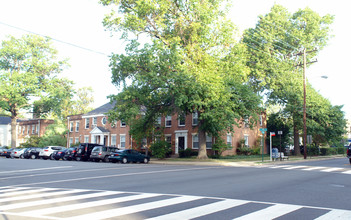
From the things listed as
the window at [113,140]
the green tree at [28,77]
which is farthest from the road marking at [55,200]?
the green tree at [28,77]

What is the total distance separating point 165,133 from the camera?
4322 centimetres

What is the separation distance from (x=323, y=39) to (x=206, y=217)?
43.1 metres

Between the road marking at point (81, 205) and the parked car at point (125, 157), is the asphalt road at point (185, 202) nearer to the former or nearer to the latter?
the road marking at point (81, 205)

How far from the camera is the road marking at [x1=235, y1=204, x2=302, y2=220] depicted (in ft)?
21.7

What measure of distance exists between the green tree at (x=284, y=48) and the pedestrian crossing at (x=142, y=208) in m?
33.4

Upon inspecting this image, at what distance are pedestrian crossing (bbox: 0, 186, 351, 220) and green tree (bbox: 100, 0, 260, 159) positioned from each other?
1725cm

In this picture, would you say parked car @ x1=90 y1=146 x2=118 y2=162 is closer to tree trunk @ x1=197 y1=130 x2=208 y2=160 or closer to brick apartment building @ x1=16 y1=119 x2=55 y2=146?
tree trunk @ x1=197 y1=130 x2=208 y2=160

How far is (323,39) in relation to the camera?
43.0m

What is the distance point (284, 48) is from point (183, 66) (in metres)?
21.5

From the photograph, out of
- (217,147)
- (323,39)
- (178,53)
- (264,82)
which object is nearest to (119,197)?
(178,53)

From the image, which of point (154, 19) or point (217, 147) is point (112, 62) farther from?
point (217, 147)

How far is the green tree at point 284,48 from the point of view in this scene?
40.2m

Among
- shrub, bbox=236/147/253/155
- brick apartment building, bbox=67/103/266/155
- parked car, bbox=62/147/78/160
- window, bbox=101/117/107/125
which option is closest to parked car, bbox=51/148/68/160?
parked car, bbox=62/147/78/160

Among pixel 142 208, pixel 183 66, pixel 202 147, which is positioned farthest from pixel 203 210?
pixel 202 147
